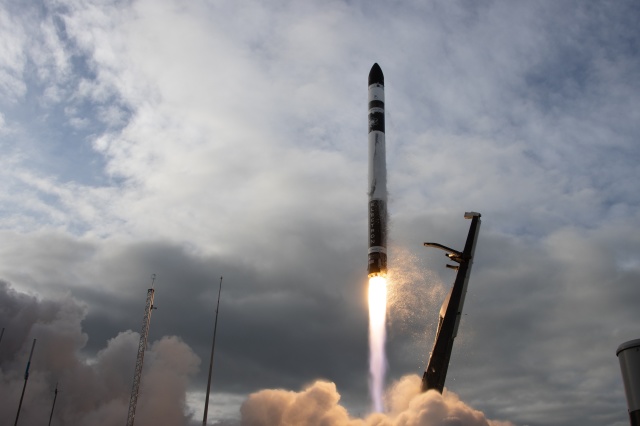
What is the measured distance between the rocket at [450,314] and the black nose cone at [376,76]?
19833mm

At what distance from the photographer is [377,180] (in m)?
55.9

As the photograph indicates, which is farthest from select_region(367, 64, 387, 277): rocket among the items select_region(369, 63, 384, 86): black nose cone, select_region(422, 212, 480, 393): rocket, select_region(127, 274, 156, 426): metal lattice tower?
select_region(127, 274, 156, 426): metal lattice tower

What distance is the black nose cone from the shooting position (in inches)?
2430

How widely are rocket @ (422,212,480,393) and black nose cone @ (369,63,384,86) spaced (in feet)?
65.1

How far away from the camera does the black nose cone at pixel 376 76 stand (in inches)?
2430

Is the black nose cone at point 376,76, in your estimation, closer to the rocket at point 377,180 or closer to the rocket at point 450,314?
the rocket at point 377,180

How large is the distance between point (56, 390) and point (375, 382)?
75.9 metres

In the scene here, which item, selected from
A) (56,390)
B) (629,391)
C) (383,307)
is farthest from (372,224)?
(56,390)

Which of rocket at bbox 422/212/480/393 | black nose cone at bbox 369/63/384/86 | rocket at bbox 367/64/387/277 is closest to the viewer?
rocket at bbox 422/212/480/393

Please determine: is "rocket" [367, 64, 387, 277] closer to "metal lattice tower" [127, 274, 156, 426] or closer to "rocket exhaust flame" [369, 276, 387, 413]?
"rocket exhaust flame" [369, 276, 387, 413]

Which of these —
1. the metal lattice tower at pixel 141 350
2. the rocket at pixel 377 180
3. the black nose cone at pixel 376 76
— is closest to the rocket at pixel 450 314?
the rocket at pixel 377 180

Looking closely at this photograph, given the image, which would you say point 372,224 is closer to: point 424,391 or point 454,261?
A: point 454,261

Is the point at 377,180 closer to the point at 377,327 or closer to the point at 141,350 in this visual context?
the point at 377,327

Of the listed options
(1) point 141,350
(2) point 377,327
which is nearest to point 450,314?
(2) point 377,327
